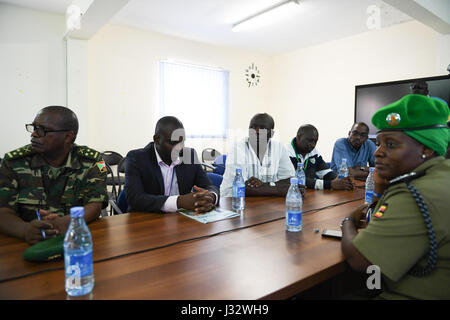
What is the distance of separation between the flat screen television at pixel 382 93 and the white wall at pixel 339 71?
0.62ft

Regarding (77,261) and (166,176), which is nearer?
(77,261)

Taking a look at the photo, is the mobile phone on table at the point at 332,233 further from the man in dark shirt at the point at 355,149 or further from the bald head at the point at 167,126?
Answer: the man in dark shirt at the point at 355,149

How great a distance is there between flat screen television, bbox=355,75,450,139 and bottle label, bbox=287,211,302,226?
12.0 feet

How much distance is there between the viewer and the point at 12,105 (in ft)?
13.9

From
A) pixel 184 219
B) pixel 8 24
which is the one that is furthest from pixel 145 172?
pixel 8 24

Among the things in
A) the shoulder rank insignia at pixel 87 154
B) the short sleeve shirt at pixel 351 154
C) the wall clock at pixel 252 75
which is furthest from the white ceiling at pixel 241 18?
the shoulder rank insignia at pixel 87 154

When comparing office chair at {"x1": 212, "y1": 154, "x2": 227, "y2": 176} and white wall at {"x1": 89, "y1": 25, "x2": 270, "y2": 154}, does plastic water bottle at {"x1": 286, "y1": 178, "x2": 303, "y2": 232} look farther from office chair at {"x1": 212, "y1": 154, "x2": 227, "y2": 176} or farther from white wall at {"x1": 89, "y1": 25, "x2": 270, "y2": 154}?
white wall at {"x1": 89, "y1": 25, "x2": 270, "y2": 154}

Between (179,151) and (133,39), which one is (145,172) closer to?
(179,151)

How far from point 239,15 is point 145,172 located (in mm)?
3680

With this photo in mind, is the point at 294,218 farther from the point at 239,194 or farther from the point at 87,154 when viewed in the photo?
the point at 87,154

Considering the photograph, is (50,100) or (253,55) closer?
(50,100)

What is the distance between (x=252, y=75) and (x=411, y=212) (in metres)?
6.26

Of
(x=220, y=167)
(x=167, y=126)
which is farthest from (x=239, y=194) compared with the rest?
(x=220, y=167)

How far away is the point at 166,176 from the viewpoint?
6.90 ft
